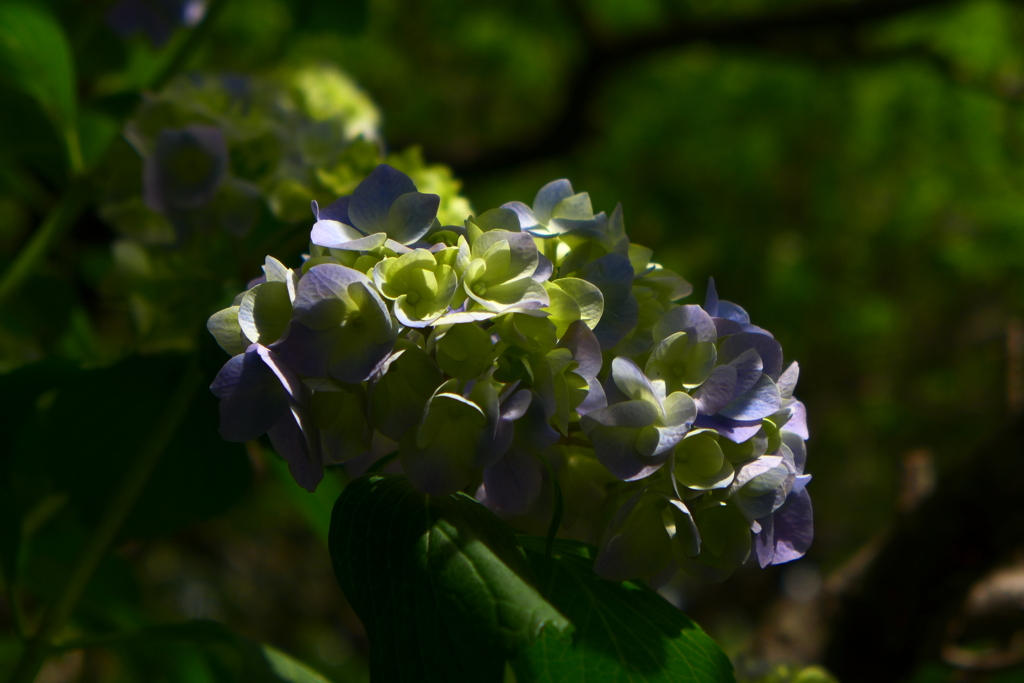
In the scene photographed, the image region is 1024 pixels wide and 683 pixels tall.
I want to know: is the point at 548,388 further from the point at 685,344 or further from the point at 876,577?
the point at 876,577

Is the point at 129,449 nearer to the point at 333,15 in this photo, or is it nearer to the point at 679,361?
the point at 679,361

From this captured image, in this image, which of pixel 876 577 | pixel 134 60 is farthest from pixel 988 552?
pixel 134 60

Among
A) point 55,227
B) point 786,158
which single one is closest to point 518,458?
point 55,227

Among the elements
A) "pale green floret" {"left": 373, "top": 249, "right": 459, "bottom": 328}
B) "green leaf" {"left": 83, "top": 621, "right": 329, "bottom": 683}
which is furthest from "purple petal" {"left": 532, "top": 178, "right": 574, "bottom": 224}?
"green leaf" {"left": 83, "top": 621, "right": 329, "bottom": 683}

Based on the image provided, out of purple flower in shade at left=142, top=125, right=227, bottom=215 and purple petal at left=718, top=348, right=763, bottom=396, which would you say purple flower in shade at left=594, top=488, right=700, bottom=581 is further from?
purple flower in shade at left=142, top=125, right=227, bottom=215

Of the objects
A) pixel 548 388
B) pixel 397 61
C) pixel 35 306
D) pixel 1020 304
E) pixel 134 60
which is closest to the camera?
pixel 548 388

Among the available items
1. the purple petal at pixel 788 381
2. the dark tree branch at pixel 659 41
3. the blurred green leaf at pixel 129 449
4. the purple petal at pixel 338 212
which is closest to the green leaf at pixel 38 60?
the blurred green leaf at pixel 129 449

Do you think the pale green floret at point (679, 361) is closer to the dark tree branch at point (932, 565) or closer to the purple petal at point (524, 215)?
the purple petal at point (524, 215)
